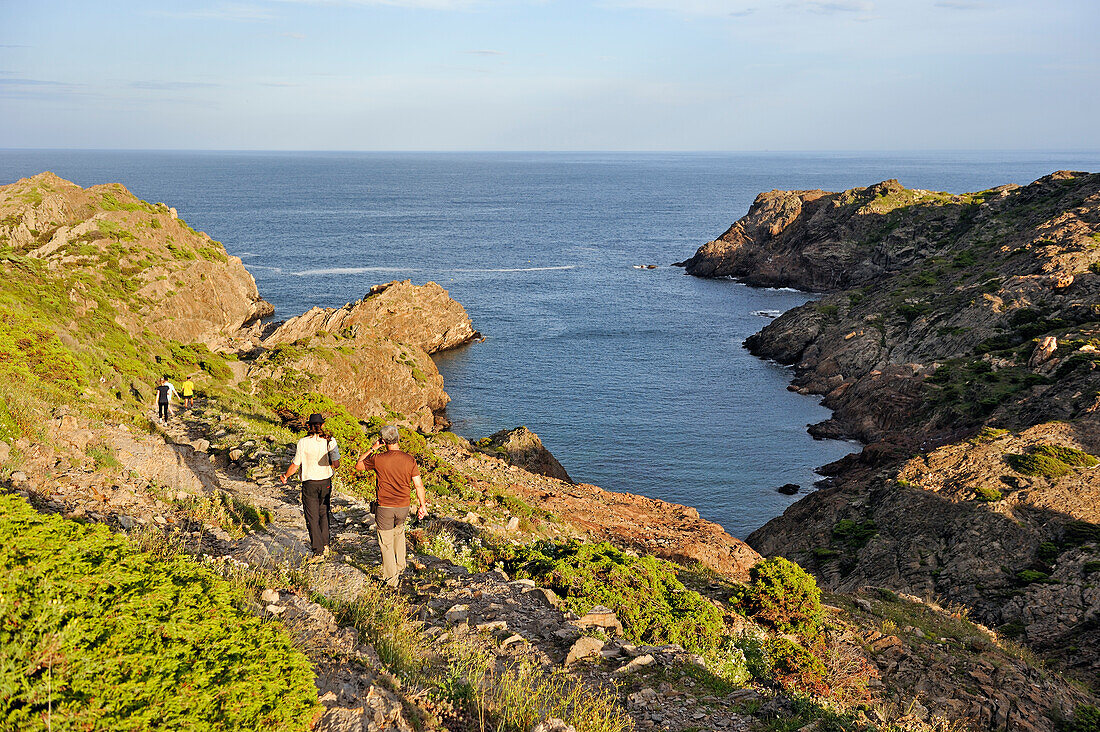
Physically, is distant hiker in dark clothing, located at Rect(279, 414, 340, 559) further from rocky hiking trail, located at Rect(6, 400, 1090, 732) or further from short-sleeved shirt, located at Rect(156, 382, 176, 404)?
short-sleeved shirt, located at Rect(156, 382, 176, 404)

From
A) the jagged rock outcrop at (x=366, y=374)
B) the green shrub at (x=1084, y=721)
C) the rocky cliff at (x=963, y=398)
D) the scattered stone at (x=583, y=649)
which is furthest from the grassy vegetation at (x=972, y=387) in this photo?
the scattered stone at (x=583, y=649)

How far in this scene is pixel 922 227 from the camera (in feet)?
327

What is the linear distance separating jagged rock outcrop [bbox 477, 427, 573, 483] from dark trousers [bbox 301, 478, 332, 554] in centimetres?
2736

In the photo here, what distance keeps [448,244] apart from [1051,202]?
316 ft

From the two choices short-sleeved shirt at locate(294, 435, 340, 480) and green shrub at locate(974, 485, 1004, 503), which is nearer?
short-sleeved shirt at locate(294, 435, 340, 480)

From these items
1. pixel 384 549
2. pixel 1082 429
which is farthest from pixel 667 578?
pixel 1082 429

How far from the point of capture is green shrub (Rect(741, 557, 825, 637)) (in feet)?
49.1

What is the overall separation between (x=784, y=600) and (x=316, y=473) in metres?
10.5

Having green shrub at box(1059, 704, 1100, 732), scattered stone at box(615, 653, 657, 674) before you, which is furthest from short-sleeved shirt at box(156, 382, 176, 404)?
green shrub at box(1059, 704, 1100, 732)

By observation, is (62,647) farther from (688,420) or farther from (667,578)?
(688,420)

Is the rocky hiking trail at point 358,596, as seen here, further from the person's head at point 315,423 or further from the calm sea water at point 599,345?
the calm sea water at point 599,345

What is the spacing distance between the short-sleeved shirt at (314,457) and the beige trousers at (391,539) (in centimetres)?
117

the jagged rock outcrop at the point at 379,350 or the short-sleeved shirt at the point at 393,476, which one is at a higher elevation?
the short-sleeved shirt at the point at 393,476

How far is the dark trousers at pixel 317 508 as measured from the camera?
10.7 m
